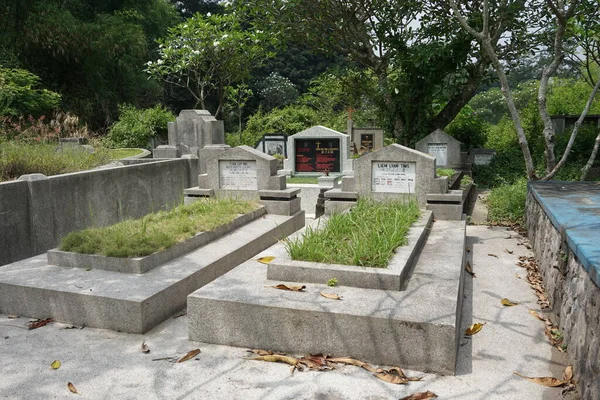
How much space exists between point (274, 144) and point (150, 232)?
1162 centimetres

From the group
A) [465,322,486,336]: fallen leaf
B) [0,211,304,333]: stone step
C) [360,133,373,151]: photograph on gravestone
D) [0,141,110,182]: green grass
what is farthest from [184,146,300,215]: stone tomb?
[360,133,373,151]: photograph on gravestone

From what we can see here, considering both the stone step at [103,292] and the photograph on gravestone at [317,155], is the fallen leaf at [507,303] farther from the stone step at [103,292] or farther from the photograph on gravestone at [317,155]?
the photograph on gravestone at [317,155]

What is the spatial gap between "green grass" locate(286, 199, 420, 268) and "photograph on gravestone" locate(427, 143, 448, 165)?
28.5 feet

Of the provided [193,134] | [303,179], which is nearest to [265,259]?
[303,179]

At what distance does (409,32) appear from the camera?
1491 centimetres

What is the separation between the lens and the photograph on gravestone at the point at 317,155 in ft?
44.9

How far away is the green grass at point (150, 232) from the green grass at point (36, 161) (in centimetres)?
253

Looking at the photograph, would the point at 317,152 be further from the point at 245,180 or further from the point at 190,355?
the point at 190,355

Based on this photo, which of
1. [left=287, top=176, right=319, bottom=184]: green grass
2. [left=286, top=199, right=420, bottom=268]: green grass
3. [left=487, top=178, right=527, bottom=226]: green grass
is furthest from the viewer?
[left=287, top=176, right=319, bottom=184]: green grass

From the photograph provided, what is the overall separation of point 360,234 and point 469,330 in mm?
1530

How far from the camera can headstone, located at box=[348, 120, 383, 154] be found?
58.9 feet

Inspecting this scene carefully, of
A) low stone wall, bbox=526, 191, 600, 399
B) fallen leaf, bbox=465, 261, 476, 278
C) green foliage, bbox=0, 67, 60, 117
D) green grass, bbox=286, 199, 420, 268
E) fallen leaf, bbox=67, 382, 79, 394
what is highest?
green foliage, bbox=0, 67, 60, 117

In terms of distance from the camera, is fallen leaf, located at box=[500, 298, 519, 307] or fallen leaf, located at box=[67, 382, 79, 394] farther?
fallen leaf, located at box=[500, 298, 519, 307]

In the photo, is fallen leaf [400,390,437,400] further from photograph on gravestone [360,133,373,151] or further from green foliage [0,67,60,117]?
photograph on gravestone [360,133,373,151]
